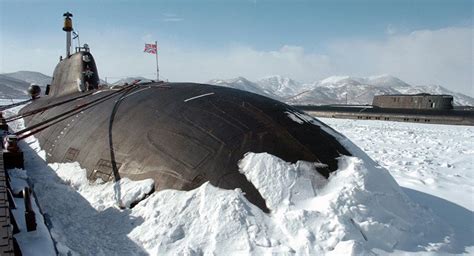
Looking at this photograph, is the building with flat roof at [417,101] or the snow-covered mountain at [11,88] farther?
the snow-covered mountain at [11,88]

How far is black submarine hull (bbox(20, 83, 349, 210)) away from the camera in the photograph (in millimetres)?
5148

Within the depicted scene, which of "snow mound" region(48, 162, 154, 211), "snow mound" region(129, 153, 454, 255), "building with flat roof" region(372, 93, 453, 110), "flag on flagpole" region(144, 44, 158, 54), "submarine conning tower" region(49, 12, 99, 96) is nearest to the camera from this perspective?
"snow mound" region(129, 153, 454, 255)

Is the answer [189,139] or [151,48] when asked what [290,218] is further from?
[151,48]

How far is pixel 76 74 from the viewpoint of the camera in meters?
12.4

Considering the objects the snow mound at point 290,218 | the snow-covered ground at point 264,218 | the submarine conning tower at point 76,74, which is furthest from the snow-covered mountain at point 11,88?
the snow mound at point 290,218

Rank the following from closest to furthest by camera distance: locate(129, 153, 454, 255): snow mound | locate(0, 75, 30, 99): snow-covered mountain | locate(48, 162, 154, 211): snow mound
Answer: locate(129, 153, 454, 255): snow mound → locate(48, 162, 154, 211): snow mound → locate(0, 75, 30, 99): snow-covered mountain

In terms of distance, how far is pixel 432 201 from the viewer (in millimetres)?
6812

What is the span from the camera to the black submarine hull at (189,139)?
515 cm

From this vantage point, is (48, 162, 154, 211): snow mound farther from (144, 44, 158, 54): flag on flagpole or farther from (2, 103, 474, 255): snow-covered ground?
(144, 44, 158, 54): flag on flagpole

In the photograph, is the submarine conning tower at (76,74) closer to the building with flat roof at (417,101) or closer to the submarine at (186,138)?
the submarine at (186,138)

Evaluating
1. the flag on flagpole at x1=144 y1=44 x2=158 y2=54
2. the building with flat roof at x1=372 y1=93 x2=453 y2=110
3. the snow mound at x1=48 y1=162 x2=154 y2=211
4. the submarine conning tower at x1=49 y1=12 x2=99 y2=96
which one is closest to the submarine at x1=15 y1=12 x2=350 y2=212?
the snow mound at x1=48 y1=162 x2=154 y2=211

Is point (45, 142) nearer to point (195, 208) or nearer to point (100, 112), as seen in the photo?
point (100, 112)

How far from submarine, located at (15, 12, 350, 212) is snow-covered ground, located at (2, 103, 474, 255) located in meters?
0.18

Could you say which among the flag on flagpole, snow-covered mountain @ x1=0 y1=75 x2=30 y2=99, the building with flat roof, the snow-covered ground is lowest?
snow-covered mountain @ x1=0 y1=75 x2=30 y2=99
